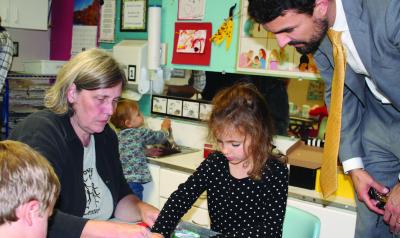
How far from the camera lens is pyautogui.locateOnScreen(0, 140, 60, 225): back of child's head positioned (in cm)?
103

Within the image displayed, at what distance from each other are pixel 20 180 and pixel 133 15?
2.69 metres

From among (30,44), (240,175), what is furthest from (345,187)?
(30,44)

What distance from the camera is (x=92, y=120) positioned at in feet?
5.65

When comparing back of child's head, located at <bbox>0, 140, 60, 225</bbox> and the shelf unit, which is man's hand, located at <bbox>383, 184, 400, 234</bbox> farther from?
the shelf unit

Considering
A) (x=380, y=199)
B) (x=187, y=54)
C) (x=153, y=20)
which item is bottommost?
(x=380, y=199)

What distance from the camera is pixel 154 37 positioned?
334 cm

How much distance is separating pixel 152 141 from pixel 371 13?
1.92 meters

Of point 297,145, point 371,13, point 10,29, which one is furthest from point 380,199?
point 10,29

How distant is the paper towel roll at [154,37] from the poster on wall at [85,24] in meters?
0.73

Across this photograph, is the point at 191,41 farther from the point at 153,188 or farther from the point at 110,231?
the point at 110,231

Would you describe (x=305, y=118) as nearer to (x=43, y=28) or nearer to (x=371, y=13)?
(x=371, y=13)

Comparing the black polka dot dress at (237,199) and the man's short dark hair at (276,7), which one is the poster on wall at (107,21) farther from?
the man's short dark hair at (276,7)

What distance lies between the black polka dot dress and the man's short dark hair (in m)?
0.57

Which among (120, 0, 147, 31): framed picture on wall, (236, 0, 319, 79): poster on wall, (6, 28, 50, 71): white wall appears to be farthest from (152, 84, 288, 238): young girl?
(6, 28, 50, 71): white wall
